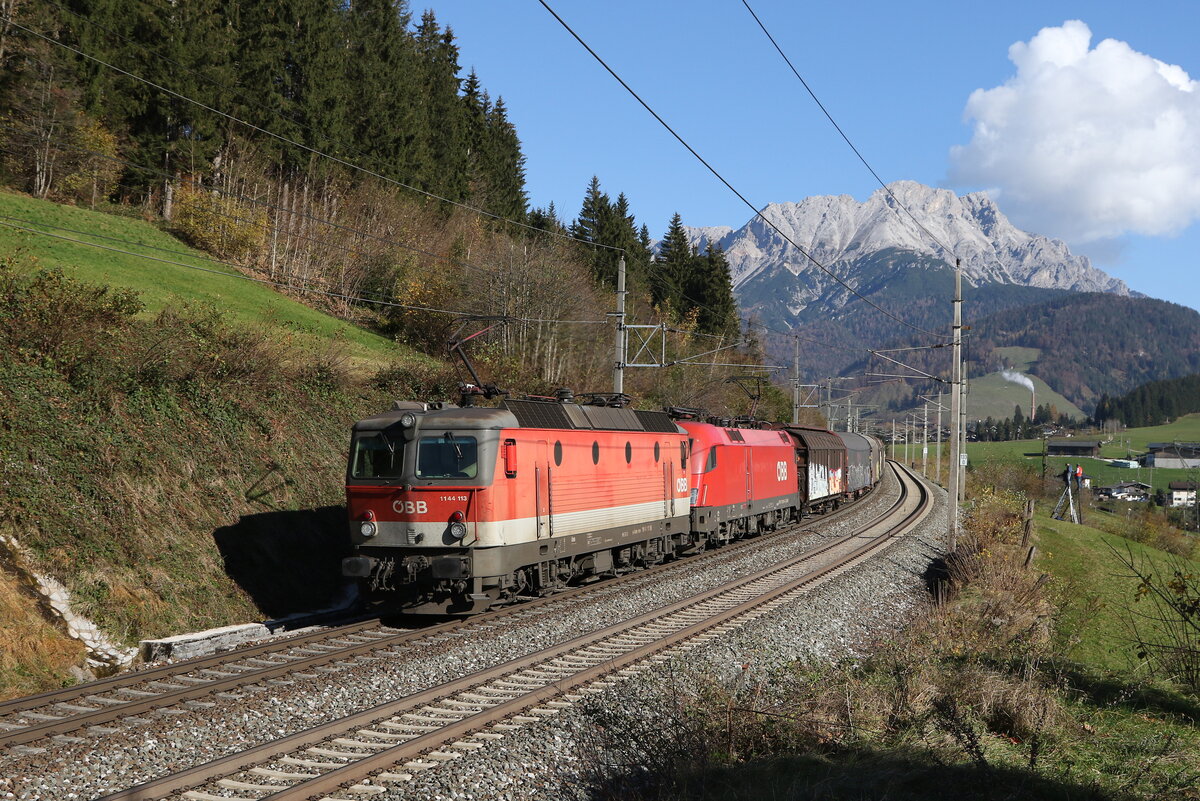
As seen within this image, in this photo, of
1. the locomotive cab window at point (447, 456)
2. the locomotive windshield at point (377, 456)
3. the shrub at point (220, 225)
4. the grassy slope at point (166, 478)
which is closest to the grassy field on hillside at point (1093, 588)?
the locomotive cab window at point (447, 456)

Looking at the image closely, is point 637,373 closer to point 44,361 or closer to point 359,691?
point 44,361

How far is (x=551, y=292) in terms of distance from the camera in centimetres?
3666

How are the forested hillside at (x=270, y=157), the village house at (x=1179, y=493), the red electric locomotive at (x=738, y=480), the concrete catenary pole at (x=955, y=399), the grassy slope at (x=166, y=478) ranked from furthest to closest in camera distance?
1. the village house at (x=1179, y=493)
2. the forested hillside at (x=270, y=157)
3. the concrete catenary pole at (x=955, y=399)
4. the red electric locomotive at (x=738, y=480)
5. the grassy slope at (x=166, y=478)

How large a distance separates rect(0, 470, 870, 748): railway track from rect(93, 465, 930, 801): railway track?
187cm

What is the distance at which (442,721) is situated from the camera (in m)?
9.38

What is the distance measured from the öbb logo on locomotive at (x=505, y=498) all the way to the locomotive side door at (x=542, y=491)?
0.03m

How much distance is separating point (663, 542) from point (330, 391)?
334 inches

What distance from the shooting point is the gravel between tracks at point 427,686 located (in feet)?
25.0

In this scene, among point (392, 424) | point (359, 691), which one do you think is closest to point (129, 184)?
point (392, 424)

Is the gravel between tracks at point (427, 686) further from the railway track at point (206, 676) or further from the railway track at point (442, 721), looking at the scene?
the railway track at point (442, 721)

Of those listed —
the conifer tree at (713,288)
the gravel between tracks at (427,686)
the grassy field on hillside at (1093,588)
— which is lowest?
the grassy field on hillside at (1093,588)

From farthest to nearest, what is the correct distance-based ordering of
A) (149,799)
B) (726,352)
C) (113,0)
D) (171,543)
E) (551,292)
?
(726,352) < (113,0) < (551,292) < (171,543) < (149,799)

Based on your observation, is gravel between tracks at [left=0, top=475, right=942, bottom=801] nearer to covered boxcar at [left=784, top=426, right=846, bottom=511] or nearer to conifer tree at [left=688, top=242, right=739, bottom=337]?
covered boxcar at [left=784, top=426, right=846, bottom=511]

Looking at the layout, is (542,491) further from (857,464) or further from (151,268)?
(857,464)
